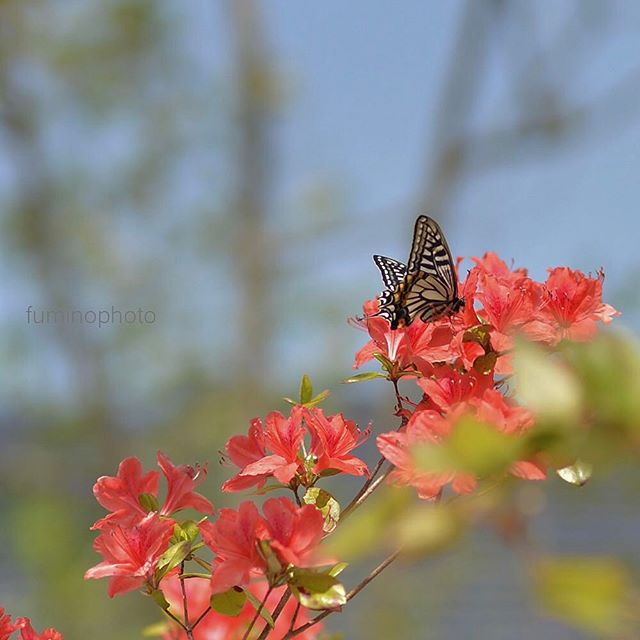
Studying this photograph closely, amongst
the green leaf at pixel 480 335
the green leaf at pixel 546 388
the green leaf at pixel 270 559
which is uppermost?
the green leaf at pixel 480 335

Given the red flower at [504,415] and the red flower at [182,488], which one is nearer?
the red flower at [504,415]

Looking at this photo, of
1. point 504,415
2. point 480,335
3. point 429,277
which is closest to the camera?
point 504,415

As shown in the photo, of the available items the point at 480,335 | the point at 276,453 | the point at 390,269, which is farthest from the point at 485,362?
the point at 390,269

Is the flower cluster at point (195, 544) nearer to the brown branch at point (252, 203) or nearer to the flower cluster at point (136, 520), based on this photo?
the flower cluster at point (136, 520)

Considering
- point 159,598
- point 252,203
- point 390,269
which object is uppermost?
point 252,203

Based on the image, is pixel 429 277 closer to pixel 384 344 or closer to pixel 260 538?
pixel 384 344

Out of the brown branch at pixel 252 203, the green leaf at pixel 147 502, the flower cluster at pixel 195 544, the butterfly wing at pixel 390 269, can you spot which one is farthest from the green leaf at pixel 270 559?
the brown branch at pixel 252 203
